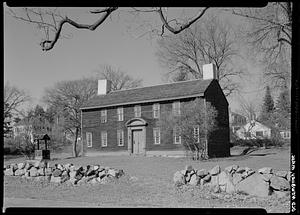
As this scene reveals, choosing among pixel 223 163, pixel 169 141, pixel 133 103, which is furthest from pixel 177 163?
pixel 133 103

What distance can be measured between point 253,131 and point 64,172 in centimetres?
222

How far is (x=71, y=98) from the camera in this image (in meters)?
3.53

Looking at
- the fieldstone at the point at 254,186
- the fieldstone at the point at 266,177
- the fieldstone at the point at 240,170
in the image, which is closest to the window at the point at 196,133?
the fieldstone at the point at 240,170

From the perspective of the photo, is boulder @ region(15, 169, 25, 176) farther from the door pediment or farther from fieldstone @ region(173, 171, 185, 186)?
fieldstone @ region(173, 171, 185, 186)

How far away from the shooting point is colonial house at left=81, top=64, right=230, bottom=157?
348 cm

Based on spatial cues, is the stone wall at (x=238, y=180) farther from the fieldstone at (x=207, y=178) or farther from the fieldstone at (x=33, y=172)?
the fieldstone at (x=33, y=172)

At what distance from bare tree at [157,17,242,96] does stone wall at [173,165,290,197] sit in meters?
0.88

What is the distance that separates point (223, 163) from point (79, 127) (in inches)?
64.7

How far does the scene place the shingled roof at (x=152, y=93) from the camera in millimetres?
3517

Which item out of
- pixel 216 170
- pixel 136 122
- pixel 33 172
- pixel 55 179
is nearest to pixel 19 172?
pixel 33 172

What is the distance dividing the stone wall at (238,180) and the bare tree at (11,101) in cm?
181

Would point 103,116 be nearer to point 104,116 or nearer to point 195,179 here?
point 104,116

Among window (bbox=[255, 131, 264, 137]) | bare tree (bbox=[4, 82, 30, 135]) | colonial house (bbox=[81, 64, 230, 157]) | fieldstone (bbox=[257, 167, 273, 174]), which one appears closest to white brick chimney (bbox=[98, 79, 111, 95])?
colonial house (bbox=[81, 64, 230, 157])
